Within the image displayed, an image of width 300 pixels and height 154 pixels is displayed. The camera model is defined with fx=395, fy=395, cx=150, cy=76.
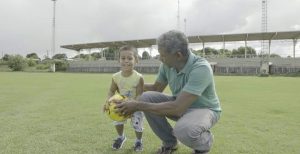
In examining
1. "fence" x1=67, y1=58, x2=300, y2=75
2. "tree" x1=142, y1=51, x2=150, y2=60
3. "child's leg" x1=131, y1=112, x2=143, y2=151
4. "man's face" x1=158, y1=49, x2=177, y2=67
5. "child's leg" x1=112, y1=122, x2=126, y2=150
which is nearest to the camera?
"man's face" x1=158, y1=49, x2=177, y2=67

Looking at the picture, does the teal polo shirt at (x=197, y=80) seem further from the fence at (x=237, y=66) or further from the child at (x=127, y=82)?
the fence at (x=237, y=66)

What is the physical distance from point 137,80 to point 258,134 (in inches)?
96.3

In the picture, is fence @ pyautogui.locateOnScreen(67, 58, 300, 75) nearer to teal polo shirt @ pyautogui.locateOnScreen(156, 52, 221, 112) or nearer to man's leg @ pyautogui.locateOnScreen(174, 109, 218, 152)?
teal polo shirt @ pyautogui.locateOnScreen(156, 52, 221, 112)

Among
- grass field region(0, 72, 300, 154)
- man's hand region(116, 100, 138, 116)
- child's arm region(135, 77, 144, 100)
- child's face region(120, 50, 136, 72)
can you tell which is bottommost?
grass field region(0, 72, 300, 154)

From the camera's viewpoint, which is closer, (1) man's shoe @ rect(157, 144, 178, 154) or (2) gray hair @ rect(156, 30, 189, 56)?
(2) gray hair @ rect(156, 30, 189, 56)

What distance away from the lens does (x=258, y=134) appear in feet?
21.4

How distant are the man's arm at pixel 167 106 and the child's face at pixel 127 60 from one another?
1.14 metres

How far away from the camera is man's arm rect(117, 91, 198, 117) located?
4090mm

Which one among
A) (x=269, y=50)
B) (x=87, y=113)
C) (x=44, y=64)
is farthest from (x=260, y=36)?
(x=87, y=113)

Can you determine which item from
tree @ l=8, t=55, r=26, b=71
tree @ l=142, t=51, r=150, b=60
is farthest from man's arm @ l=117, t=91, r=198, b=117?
tree @ l=8, t=55, r=26, b=71

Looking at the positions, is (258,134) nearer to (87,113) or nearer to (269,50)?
(87,113)

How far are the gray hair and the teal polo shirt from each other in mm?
222

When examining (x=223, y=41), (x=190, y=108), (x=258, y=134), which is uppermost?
(x=223, y=41)

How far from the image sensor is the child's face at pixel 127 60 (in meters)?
5.30
